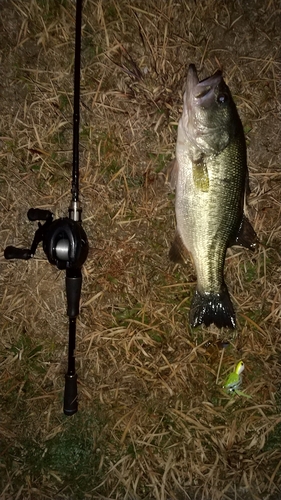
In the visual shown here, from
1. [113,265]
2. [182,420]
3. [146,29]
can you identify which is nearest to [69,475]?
[182,420]

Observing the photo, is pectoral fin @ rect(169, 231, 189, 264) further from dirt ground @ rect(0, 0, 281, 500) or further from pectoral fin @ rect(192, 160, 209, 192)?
pectoral fin @ rect(192, 160, 209, 192)

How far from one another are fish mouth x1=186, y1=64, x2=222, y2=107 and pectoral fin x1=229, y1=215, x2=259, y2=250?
28.2 inches

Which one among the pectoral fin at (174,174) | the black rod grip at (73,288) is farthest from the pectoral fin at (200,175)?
the black rod grip at (73,288)

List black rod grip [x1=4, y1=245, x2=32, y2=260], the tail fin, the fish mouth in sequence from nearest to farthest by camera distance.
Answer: the fish mouth < black rod grip [x1=4, y1=245, x2=32, y2=260] < the tail fin

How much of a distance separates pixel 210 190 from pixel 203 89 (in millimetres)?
530

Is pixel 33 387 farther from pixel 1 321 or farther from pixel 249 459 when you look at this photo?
pixel 249 459

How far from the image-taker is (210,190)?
7.42ft

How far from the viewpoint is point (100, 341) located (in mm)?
2680

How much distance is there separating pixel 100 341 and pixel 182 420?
29.7 inches

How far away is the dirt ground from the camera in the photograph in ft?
8.41

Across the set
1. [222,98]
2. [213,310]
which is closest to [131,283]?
[213,310]

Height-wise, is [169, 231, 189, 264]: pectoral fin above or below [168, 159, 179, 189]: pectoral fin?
below

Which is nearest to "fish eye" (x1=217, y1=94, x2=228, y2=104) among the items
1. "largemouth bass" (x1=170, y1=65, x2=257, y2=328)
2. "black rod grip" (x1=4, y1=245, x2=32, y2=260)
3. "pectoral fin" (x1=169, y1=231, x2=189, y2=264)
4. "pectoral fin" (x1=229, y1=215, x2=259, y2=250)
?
"largemouth bass" (x1=170, y1=65, x2=257, y2=328)

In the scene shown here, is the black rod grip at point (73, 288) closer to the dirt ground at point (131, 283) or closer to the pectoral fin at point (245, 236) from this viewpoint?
the dirt ground at point (131, 283)
